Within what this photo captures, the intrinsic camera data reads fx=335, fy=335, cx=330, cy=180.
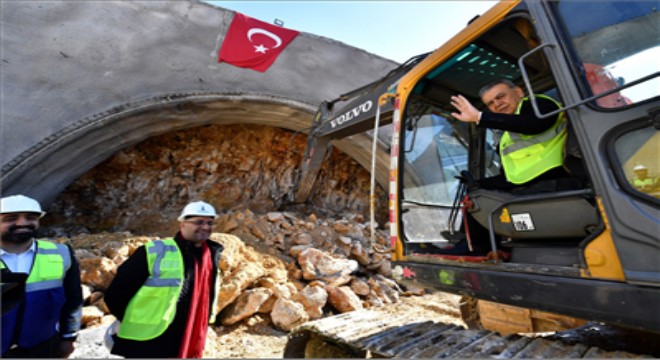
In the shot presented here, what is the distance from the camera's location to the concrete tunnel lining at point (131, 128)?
509cm

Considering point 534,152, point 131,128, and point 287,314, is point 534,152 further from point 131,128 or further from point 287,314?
point 131,128

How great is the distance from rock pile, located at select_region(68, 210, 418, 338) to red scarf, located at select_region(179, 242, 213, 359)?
3.73ft

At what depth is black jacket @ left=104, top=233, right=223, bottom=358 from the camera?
201cm

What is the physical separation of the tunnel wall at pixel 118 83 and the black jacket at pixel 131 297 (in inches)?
169

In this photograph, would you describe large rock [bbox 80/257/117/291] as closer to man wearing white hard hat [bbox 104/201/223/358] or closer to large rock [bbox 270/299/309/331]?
large rock [bbox 270/299/309/331]

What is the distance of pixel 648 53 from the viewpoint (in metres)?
1.59

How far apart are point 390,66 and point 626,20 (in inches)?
265

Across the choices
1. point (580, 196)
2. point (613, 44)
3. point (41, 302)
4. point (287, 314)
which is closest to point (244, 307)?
Result: point (287, 314)

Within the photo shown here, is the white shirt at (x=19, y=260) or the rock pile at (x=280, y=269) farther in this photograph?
the rock pile at (x=280, y=269)

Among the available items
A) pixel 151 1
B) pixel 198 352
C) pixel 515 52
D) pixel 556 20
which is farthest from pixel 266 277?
pixel 151 1

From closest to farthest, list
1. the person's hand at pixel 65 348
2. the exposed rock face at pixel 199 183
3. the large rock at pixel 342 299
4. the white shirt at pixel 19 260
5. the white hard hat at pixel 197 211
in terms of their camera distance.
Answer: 1. the white shirt at pixel 19 260
2. the person's hand at pixel 65 348
3. the white hard hat at pixel 197 211
4. the large rock at pixel 342 299
5. the exposed rock face at pixel 199 183

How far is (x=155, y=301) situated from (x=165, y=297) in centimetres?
6

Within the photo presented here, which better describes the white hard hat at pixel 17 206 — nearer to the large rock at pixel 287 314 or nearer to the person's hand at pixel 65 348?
the person's hand at pixel 65 348

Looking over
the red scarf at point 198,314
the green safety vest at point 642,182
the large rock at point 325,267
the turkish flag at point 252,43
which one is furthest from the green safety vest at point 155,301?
the turkish flag at point 252,43
